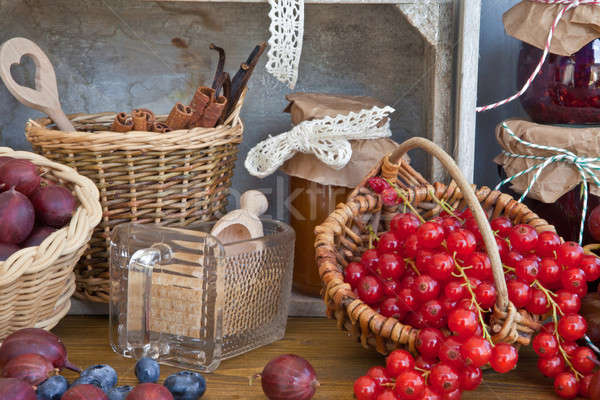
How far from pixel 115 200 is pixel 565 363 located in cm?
66

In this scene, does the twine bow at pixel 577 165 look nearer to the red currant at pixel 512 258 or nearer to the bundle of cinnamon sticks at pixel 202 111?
the red currant at pixel 512 258

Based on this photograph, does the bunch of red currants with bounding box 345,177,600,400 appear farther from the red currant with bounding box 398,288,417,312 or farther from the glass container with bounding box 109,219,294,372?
the glass container with bounding box 109,219,294,372

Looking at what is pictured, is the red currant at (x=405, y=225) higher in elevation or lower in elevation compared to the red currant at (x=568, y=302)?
higher

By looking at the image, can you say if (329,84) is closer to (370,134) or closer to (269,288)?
(370,134)

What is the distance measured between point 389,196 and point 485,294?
0.77ft

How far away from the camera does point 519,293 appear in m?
0.70

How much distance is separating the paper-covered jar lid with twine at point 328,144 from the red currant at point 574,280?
13.8 inches

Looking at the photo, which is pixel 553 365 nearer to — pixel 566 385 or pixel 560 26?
pixel 566 385

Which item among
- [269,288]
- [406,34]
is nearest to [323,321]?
[269,288]

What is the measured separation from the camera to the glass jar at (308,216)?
3.34 ft

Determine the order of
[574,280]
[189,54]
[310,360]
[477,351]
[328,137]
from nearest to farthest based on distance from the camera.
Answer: [477,351] → [574,280] → [310,360] → [328,137] → [189,54]

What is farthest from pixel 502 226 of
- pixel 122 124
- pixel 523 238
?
pixel 122 124

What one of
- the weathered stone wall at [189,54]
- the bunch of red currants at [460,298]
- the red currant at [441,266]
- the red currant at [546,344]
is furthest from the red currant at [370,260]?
the weathered stone wall at [189,54]

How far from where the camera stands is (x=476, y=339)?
0.63 metres
